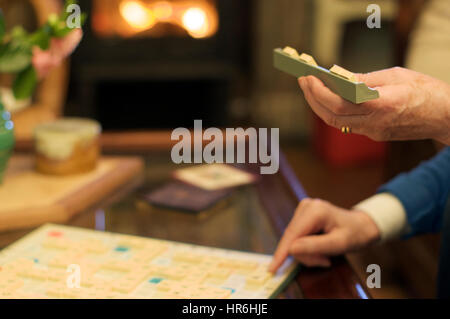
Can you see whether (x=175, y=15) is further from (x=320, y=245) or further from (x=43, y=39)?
(x=320, y=245)

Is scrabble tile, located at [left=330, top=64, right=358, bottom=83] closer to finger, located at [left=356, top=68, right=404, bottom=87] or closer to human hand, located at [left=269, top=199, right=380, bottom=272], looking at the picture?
finger, located at [left=356, top=68, right=404, bottom=87]

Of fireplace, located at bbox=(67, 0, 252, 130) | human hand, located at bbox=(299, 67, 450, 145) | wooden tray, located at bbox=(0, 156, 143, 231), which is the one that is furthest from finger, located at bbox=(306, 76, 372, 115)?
fireplace, located at bbox=(67, 0, 252, 130)

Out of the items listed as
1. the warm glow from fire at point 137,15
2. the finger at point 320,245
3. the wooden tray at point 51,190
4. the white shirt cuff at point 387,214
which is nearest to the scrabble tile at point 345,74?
the finger at point 320,245

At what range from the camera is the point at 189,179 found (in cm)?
121

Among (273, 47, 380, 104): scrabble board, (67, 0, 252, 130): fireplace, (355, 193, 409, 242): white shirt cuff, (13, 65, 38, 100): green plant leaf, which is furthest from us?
(67, 0, 252, 130): fireplace

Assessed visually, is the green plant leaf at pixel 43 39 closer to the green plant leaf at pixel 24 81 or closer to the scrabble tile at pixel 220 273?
the green plant leaf at pixel 24 81

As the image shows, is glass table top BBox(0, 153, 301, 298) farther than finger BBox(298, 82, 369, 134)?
Yes

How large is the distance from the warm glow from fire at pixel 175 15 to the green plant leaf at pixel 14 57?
6.69 feet

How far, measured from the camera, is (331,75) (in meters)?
0.65

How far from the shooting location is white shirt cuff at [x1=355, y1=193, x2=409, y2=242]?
97 centimetres

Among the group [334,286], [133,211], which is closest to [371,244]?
[334,286]

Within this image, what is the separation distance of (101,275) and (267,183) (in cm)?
50

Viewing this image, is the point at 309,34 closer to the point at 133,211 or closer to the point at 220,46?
the point at 220,46

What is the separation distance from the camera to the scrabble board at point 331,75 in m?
0.62
